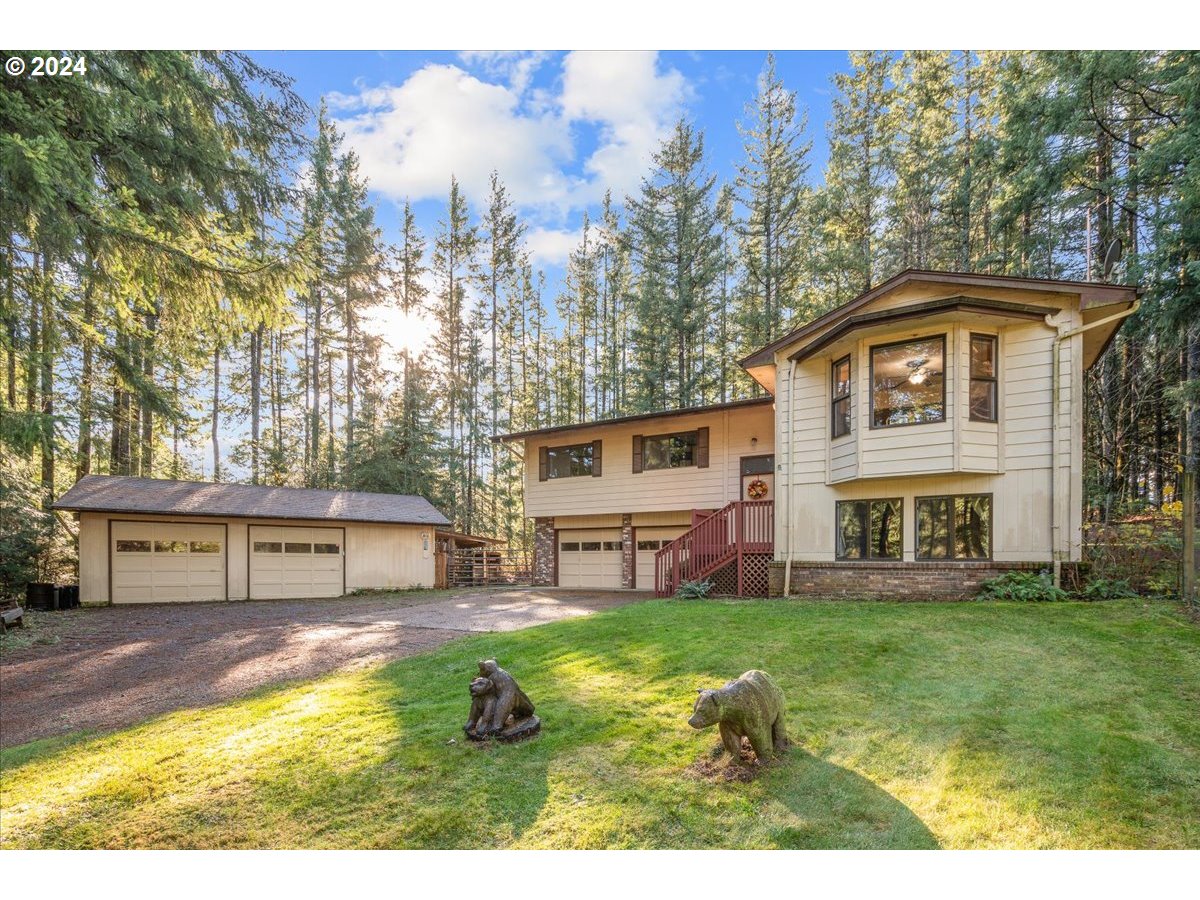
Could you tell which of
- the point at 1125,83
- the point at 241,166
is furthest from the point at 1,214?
the point at 1125,83

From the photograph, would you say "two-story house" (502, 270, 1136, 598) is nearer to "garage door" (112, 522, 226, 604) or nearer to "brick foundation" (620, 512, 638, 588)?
"brick foundation" (620, 512, 638, 588)

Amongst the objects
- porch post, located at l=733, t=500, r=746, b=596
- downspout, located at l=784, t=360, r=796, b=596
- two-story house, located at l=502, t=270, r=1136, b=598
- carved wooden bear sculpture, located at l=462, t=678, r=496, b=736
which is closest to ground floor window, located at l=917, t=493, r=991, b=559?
two-story house, located at l=502, t=270, r=1136, b=598

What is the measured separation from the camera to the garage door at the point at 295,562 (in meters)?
14.2

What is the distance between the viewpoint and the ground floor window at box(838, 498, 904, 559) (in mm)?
9000

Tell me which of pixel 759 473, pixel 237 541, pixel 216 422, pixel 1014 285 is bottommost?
pixel 237 541

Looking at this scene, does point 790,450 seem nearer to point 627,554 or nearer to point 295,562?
point 627,554

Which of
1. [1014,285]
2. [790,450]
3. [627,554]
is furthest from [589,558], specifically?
[1014,285]

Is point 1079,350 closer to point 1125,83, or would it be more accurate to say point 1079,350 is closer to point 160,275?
point 1125,83

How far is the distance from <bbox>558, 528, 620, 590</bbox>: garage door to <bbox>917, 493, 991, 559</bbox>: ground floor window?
8176 mm

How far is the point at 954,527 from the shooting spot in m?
8.57

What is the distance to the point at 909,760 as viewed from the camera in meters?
3.32

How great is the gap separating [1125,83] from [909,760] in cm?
1256

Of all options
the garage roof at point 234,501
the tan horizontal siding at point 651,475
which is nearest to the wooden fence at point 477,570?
the garage roof at point 234,501

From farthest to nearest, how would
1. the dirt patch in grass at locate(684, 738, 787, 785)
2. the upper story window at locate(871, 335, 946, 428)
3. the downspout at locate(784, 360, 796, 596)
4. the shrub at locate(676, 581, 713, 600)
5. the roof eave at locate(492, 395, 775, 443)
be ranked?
the roof eave at locate(492, 395, 775, 443) < the shrub at locate(676, 581, 713, 600) < the downspout at locate(784, 360, 796, 596) < the upper story window at locate(871, 335, 946, 428) < the dirt patch in grass at locate(684, 738, 787, 785)
